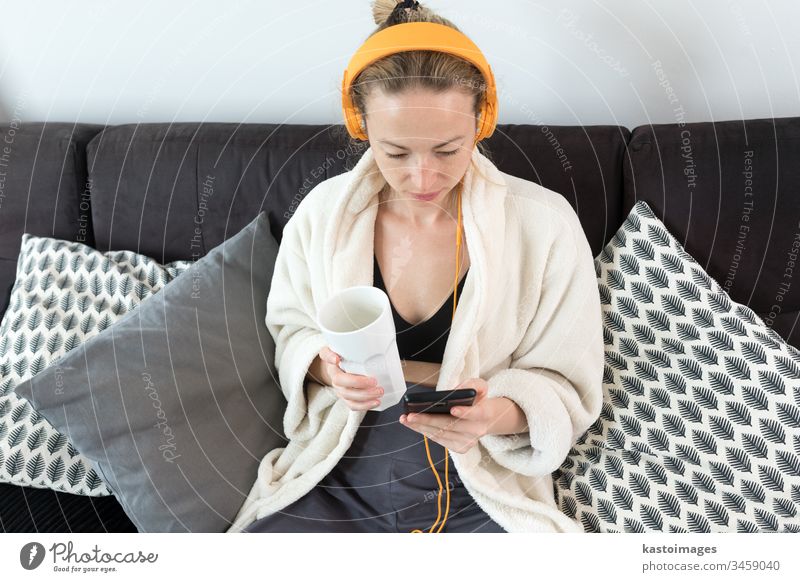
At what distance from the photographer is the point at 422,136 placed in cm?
62

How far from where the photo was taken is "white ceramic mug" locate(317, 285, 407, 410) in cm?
54

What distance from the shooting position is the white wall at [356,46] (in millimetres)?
803

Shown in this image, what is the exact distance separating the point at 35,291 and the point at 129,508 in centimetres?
37

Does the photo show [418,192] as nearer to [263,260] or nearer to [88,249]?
[263,260]

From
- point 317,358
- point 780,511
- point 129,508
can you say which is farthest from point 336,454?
point 780,511

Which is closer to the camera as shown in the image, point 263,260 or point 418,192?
point 418,192

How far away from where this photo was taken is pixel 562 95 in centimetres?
86

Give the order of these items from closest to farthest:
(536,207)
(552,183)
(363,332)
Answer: (363,332), (536,207), (552,183)

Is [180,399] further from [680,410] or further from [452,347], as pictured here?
[680,410]

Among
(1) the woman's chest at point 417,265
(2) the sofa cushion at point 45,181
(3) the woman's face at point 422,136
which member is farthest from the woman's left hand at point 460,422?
(2) the sofa cushion at point 45,181

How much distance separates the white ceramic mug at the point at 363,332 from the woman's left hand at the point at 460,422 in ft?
0.15

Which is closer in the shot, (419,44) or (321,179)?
(419,44)

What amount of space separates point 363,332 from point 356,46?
0.45 metres
